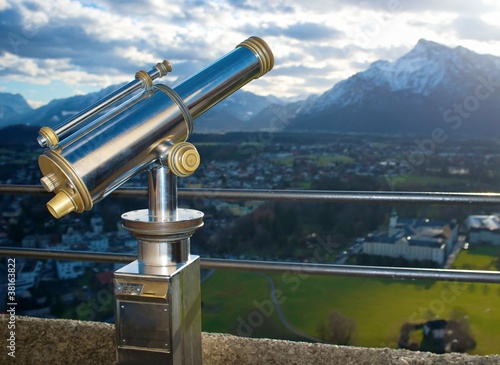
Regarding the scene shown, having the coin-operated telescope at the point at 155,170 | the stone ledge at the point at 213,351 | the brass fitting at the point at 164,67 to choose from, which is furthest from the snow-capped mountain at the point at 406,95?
the coin-operated telescope at the point at 155,170

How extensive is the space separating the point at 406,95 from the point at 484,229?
190 inches

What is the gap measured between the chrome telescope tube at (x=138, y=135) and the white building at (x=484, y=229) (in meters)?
3.22

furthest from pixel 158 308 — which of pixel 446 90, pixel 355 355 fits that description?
pixel 446 90

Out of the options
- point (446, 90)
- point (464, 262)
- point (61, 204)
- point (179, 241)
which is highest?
point (446, 90)

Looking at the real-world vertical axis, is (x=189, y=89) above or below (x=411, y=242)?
above

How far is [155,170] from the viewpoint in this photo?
108 cm

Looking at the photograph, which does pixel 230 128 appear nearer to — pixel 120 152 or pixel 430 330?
pixel 430 330

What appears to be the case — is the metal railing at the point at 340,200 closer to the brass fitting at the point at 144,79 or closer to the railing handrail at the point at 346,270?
the railing handrail at the point at 346,270

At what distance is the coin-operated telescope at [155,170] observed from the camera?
3.11ft

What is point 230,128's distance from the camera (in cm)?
457

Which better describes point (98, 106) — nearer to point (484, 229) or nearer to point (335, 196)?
point (335, 196)

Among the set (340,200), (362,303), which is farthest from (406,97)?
(340,200)

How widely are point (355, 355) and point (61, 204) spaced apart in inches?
43.3

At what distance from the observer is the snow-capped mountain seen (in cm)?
704
